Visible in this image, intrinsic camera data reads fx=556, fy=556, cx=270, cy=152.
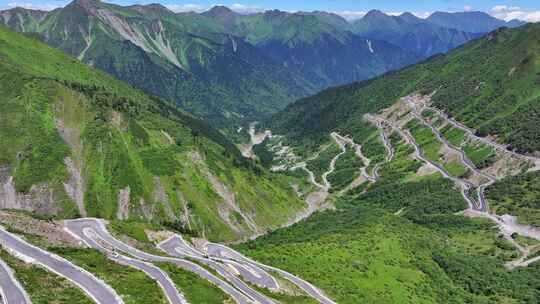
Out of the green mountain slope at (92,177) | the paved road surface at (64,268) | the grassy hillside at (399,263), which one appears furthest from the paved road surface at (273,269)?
the paved road surface at (64,268)

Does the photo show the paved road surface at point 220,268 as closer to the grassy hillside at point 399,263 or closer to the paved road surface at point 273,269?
the paved road surface at point 273,269

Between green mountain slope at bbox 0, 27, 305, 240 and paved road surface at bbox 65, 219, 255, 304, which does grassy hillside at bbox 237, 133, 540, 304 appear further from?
paved road surface at bbox 65, 219, 255, 304

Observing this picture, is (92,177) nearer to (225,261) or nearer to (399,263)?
(225,261)

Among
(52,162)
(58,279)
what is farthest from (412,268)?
(52,162)

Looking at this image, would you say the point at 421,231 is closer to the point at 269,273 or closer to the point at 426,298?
the point at 426,298

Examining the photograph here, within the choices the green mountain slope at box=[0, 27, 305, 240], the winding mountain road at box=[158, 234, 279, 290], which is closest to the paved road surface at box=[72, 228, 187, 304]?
the winding mountain road at box=[158, 234, 279, 290]

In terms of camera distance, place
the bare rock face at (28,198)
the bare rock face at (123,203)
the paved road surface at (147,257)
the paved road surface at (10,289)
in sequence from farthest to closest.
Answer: the bare rock face at (123,203) → the bare rock face at (28,198) → the paved road surface at (147,257) → the paved road surface at (10,289)
